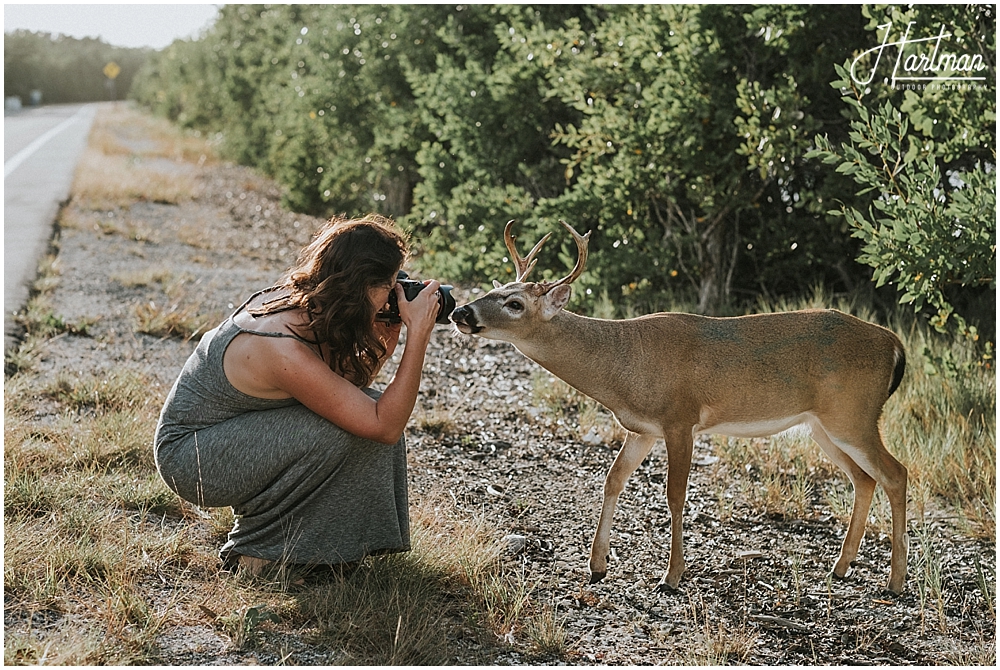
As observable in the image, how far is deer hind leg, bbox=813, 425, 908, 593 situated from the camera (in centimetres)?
434

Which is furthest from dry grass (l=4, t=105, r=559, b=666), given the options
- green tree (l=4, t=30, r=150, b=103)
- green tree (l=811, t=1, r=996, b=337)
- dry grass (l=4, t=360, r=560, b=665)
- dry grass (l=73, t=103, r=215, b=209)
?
green tree (l=4, t=30, r=150, b=103)

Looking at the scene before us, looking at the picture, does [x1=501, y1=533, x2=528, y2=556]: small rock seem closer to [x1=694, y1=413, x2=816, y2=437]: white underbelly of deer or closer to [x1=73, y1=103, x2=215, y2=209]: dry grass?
[x1=694, y1=413, x2=816, y2=437]: white underbelly of deer

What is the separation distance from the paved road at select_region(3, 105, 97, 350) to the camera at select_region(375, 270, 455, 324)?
4.14 meters

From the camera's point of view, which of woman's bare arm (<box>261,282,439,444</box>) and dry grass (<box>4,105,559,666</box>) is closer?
dry grass (<box>4,105,559,666</box>)

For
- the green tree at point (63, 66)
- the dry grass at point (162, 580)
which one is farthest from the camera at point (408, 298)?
the green tree at point (63, 66)

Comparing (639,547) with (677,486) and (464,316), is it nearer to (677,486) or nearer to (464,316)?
(677,486)

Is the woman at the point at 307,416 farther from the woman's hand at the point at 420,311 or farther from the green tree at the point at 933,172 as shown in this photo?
the green tree at the point at 933,172

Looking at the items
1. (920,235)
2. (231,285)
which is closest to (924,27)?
(920,235)

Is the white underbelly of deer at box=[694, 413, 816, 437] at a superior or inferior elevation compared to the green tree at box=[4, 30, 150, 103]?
inferior

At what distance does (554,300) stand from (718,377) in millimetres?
809

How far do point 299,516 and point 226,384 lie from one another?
577mm

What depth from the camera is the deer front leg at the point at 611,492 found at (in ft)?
14.3

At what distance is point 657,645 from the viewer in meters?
3.74

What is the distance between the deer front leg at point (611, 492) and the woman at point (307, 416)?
38.0 inches
